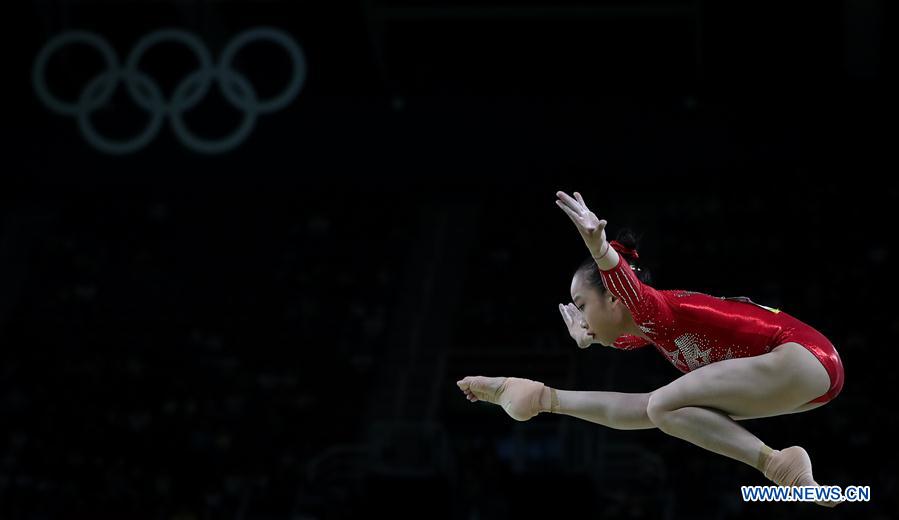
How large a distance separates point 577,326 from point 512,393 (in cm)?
40

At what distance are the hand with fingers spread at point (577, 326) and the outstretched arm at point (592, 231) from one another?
0.47 meters

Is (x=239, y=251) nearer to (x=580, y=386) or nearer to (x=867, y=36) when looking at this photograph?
(x=580, y=386)

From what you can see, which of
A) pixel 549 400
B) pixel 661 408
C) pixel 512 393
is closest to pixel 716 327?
pixel 661 408

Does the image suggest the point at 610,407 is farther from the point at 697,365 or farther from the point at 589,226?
the point at 589,226

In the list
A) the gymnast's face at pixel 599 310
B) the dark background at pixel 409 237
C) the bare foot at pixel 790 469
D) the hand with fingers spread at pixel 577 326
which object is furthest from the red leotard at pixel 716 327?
the dark background at pixel 409 237

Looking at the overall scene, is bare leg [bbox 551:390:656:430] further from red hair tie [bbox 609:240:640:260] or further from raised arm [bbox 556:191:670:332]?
red hair tie [bbox 609:240:640:260]

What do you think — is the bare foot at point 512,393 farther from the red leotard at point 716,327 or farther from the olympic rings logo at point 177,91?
the olympic rings logo at point 177,91

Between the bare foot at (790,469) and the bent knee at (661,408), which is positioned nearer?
the bare foot at (790,469)

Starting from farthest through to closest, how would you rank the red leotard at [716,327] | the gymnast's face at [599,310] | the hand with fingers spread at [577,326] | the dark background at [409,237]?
the dark background at [409,237] < the hand with fingers spread at [577,326] < the gymnast's face at [599,310] < the red leotard at [716,327]

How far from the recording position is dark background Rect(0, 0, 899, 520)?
12.0 m

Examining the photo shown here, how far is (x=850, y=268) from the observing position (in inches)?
532

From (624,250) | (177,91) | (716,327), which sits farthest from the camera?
(177,91)

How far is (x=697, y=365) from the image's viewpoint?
16.7 feet

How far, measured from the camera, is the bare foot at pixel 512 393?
502cm
